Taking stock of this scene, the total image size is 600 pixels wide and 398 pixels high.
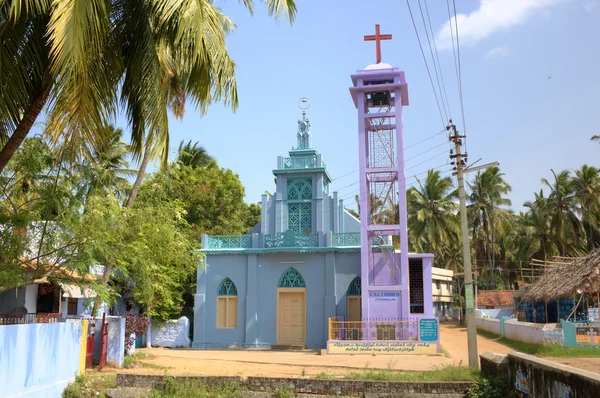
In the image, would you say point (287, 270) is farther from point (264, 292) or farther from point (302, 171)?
point (302, 171)

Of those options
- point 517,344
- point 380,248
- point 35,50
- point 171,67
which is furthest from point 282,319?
point 35,50

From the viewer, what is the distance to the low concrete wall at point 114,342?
15227mm

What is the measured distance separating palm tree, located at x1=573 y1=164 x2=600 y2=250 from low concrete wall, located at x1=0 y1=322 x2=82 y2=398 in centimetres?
3433

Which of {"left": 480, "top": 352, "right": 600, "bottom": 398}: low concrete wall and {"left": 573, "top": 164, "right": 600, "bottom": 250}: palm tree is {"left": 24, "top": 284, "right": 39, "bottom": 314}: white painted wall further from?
{"left": 573, "top": 164, "right": 600, "bottom": 250}: palm tree

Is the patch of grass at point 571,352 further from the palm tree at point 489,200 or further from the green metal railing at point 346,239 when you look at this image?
the palm tree at point 489,200

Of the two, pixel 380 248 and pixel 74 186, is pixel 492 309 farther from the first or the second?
pixel 74 186

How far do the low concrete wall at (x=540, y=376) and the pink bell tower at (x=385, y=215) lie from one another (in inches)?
393

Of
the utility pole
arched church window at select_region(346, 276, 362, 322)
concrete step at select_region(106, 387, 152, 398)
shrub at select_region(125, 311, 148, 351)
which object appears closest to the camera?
concrete step at select_region(106, 387, 152, 398)

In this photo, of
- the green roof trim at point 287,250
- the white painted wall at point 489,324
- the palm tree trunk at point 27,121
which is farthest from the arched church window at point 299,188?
the palm tree trunk at point 27,121

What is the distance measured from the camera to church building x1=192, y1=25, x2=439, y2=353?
2066 cm

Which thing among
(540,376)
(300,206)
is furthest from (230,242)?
(540,376)

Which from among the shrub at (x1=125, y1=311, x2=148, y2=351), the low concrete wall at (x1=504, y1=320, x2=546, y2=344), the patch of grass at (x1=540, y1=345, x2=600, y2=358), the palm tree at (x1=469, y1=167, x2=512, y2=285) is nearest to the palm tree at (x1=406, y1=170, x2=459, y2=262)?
the palm tree at (x1=469, y1=167, x2=512, y2=285)

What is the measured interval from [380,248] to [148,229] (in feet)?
31.8

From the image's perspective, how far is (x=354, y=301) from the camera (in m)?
22.1
